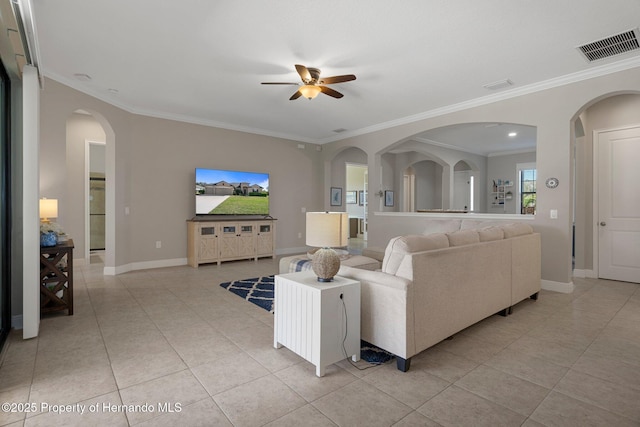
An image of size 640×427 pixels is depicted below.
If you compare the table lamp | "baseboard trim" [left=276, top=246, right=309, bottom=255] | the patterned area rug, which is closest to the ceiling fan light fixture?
the table lamp

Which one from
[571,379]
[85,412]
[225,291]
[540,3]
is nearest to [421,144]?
[540,3]

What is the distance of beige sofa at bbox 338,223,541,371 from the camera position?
7.20 feet

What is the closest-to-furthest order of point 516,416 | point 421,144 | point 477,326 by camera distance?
1. point 516,416
2. point 477,326
3. point 421,144

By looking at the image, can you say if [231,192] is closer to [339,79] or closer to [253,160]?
[253,160]

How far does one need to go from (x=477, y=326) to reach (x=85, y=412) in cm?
303

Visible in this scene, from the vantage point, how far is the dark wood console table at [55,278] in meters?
3.12

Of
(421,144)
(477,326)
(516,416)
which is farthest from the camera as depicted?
(421,144)

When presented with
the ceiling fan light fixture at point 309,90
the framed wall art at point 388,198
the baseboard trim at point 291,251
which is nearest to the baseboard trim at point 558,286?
the ceiling fan light fixture at point 309,90

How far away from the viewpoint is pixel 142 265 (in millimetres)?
5570

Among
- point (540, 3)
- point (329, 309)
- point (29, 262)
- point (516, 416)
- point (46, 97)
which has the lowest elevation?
point (516, 416)

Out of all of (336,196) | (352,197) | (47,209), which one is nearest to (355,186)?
(352,197)

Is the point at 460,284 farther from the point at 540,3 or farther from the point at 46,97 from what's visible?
the point at 46,97

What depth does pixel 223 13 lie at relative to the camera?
276 cm

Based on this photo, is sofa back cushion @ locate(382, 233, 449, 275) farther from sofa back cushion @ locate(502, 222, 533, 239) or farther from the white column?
the white column
